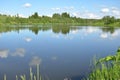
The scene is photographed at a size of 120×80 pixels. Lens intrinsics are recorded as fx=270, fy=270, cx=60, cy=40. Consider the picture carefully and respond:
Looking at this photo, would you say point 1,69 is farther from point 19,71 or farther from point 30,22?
point 30,22

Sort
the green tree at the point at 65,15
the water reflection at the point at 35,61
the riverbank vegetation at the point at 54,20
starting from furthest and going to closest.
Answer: the green tree at the point at 65,15 < the riverbank vegetation at the point at 54,20 < the water reflection at the point at 35,61

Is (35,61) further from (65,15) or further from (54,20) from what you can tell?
(65,15)

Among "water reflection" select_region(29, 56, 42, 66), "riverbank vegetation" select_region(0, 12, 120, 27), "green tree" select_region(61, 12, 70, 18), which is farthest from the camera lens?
"green tree" select_region(61, 12, 70, 18)

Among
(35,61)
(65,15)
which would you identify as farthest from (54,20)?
(35,61)

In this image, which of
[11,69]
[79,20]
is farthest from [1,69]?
[79,20]

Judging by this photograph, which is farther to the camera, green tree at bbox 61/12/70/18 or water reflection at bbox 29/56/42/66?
green tree at bbox 61/12/70/18

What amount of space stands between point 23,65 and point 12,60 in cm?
189

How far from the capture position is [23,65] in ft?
43.0

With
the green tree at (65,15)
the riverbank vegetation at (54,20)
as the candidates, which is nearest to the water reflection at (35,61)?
the riverbank vegetation at (54,20)

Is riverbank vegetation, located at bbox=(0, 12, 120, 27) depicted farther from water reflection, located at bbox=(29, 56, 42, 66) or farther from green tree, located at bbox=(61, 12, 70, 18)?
water reflection, located at bbox=(29, 56, 42, 66)

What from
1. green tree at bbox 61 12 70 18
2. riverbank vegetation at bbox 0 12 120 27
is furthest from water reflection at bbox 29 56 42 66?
green tree at bbox 61 12 70 18

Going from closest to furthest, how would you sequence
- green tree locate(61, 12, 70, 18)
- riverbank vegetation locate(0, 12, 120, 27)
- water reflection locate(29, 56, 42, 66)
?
water reflection locate(29, 56, 42, 66) → riverbank vegetation locate(0, 12, 120, 27) → green tree locate(61, 12, 70, 18)

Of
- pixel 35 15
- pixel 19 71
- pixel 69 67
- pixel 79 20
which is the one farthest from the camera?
pixel 79 20

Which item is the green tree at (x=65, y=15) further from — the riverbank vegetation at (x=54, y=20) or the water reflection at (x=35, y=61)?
the water reflection at (x=35, y=61)
